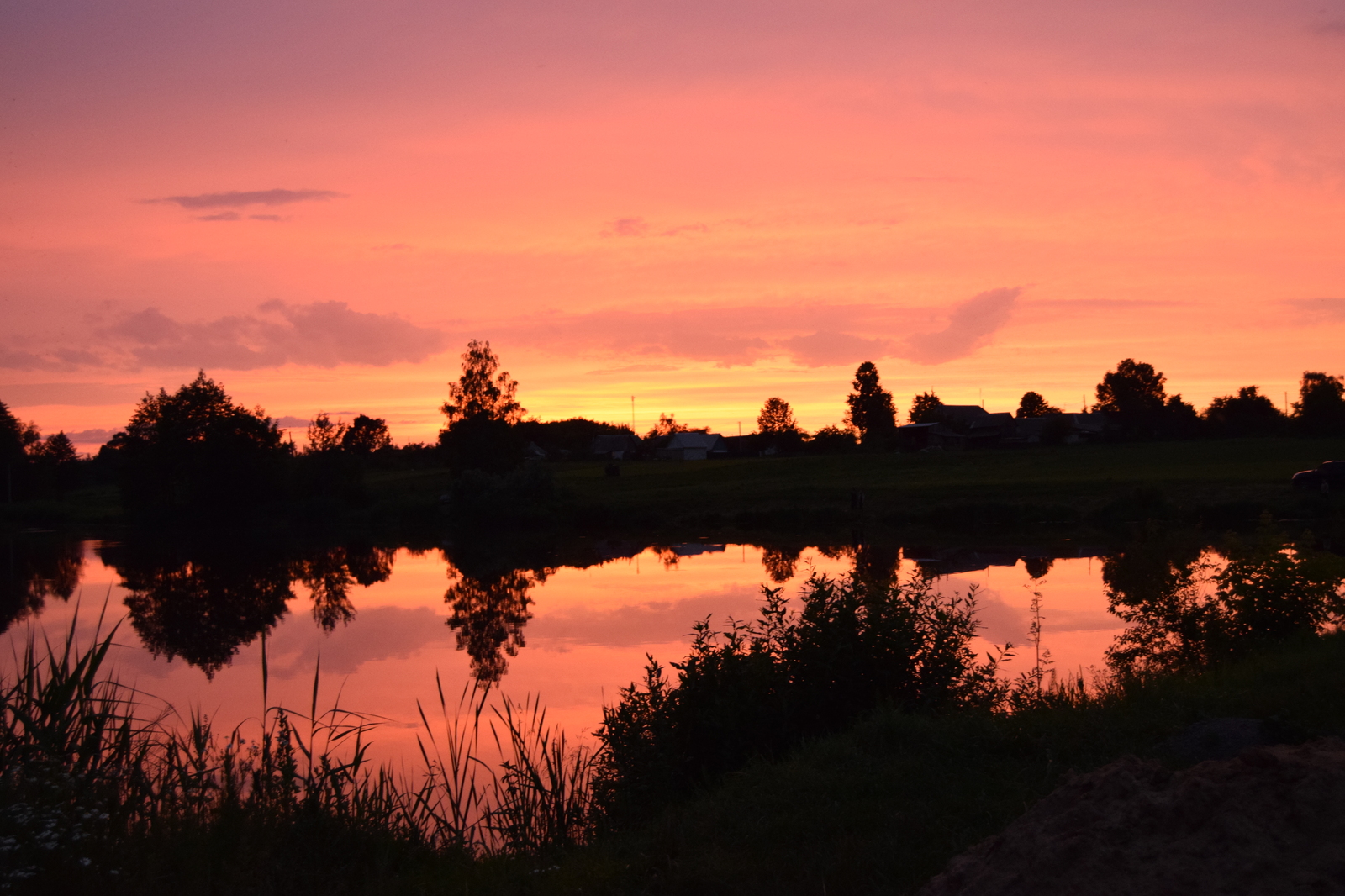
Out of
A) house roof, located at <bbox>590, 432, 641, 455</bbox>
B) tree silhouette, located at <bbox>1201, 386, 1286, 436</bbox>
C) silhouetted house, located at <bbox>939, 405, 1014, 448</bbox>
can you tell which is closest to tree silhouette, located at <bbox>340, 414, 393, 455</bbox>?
house roof, located at <bbox>590, 432, 641, 455</bbox>

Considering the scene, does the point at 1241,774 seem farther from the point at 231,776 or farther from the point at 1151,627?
the point at 1151,627

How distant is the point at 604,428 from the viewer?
169500 millimetres

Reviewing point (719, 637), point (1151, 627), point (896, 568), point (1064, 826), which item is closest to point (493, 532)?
point (896, 568)

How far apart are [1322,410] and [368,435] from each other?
4407 inches

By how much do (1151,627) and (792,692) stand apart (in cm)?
666

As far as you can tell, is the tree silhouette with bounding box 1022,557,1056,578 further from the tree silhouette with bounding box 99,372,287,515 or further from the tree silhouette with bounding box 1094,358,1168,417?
the tree silhouette with bounding box 1094,358,1168,417

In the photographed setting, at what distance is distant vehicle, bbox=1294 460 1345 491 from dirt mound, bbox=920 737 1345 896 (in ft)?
135

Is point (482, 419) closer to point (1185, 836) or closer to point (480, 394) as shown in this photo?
point (480, 394)

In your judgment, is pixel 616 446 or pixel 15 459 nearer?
pixel 15 459

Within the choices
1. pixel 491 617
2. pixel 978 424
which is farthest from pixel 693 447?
pixel 491 617

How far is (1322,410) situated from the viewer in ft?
244

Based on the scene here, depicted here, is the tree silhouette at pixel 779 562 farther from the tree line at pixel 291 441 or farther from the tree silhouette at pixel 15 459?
the tree silhouette at pixel 15 459

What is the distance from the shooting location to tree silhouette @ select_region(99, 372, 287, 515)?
62.0 metres

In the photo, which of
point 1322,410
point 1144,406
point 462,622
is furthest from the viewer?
point 1144,406
